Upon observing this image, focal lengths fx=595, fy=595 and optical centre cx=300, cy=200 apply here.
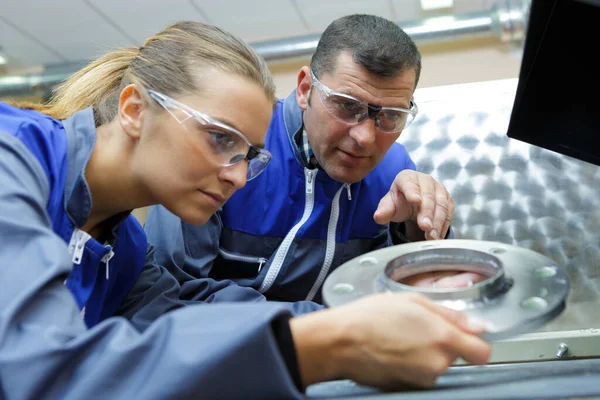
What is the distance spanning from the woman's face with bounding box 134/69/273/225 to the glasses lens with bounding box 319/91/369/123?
Answer: 1.45 ft

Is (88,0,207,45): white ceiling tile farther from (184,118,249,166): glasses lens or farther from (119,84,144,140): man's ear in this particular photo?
(184,118,249,166): glasses lens

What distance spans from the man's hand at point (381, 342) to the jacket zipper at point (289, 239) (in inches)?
37.4

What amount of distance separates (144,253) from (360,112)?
63 centimetres

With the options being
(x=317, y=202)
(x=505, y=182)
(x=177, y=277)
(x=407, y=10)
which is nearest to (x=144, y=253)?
(x=177, y=277)

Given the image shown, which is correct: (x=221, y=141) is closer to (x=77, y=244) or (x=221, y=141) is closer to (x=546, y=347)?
(x=77, y=244)

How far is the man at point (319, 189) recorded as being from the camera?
1.49 m

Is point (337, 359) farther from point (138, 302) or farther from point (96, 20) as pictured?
point (96, 20)

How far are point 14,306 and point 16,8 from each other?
4.31 meters

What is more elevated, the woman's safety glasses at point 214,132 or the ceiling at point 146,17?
the woman's safety glasses at point 214,132

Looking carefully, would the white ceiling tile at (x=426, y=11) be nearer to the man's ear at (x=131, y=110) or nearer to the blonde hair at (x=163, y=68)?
the blonde hair at (x=163, y=68)

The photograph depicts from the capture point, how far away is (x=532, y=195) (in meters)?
1.61

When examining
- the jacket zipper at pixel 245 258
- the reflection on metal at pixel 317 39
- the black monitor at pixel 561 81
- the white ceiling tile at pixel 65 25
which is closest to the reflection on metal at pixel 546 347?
the black monitor at pixel 561 81

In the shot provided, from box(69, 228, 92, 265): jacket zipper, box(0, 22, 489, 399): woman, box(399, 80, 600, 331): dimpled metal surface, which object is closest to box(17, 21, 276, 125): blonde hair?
box(0, 22, 489, 399): woman

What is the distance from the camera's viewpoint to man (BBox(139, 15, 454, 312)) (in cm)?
149
